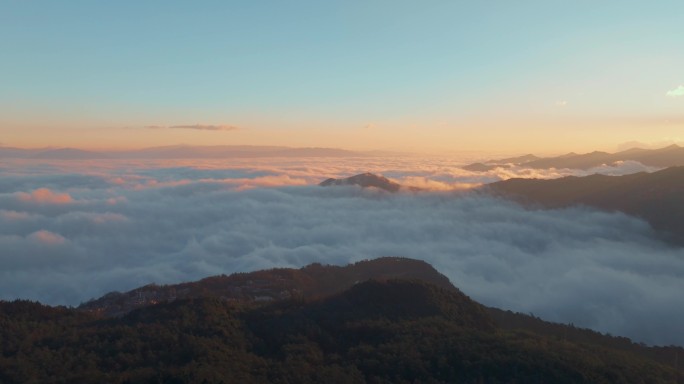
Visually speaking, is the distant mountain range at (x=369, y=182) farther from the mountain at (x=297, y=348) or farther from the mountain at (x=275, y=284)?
the mountain at (x=297, y=348)

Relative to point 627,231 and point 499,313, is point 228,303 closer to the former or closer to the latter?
point 499,313

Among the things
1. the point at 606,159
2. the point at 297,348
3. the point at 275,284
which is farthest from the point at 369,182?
the point at 606,159

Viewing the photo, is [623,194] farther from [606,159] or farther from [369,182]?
[606,159]

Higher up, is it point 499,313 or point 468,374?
point 468,374

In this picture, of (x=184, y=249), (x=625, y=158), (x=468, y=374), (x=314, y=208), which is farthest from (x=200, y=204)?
(x=625, y=158)

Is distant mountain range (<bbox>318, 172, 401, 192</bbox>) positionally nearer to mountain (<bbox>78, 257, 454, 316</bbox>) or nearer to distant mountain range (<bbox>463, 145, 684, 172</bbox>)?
mountain (<bbox>78, 257, 454, 316</bbox>)

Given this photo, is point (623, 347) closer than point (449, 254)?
Yes

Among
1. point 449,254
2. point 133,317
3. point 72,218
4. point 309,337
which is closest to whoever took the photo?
point 309,337

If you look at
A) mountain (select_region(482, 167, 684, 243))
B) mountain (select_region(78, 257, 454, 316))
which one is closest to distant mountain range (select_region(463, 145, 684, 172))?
A: mountain (select_region(482, 167, 684, 243))

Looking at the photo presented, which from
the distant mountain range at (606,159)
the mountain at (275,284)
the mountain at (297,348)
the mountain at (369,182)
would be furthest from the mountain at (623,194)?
the distant mountain range at (606,159)
